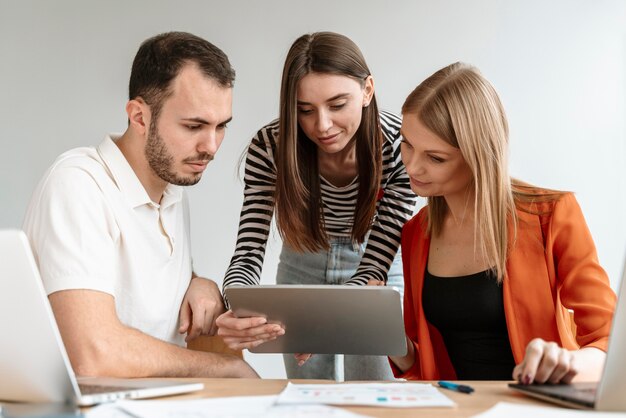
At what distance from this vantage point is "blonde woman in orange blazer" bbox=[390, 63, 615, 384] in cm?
156

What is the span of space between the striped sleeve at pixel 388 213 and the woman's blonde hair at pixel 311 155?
0.14ft

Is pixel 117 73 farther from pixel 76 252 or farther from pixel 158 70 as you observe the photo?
pixel 76 252

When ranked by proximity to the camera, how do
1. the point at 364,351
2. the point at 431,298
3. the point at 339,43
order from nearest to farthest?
the point at 364,351
the point at 431,298
the point at 339,43

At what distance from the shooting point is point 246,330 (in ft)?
4.94

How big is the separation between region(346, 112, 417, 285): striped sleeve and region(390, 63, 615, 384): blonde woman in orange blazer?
0.21 m

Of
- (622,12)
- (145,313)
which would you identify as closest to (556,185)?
(622,12)

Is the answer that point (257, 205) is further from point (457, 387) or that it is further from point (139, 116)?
point (457, 387)

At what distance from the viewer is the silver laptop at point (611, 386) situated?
0.95 meters

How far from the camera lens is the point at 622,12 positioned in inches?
125

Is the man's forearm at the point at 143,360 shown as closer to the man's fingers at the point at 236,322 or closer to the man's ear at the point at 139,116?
the man's fingers at the point at 236,322

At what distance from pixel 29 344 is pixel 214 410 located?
0.26m

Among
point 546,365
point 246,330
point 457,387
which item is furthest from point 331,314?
point 546,365

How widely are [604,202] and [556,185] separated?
0.68 ft

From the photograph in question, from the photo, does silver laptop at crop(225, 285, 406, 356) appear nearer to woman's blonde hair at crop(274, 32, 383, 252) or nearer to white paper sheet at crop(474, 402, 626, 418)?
white paper sheet at crop(474, 402, 626, 418)
